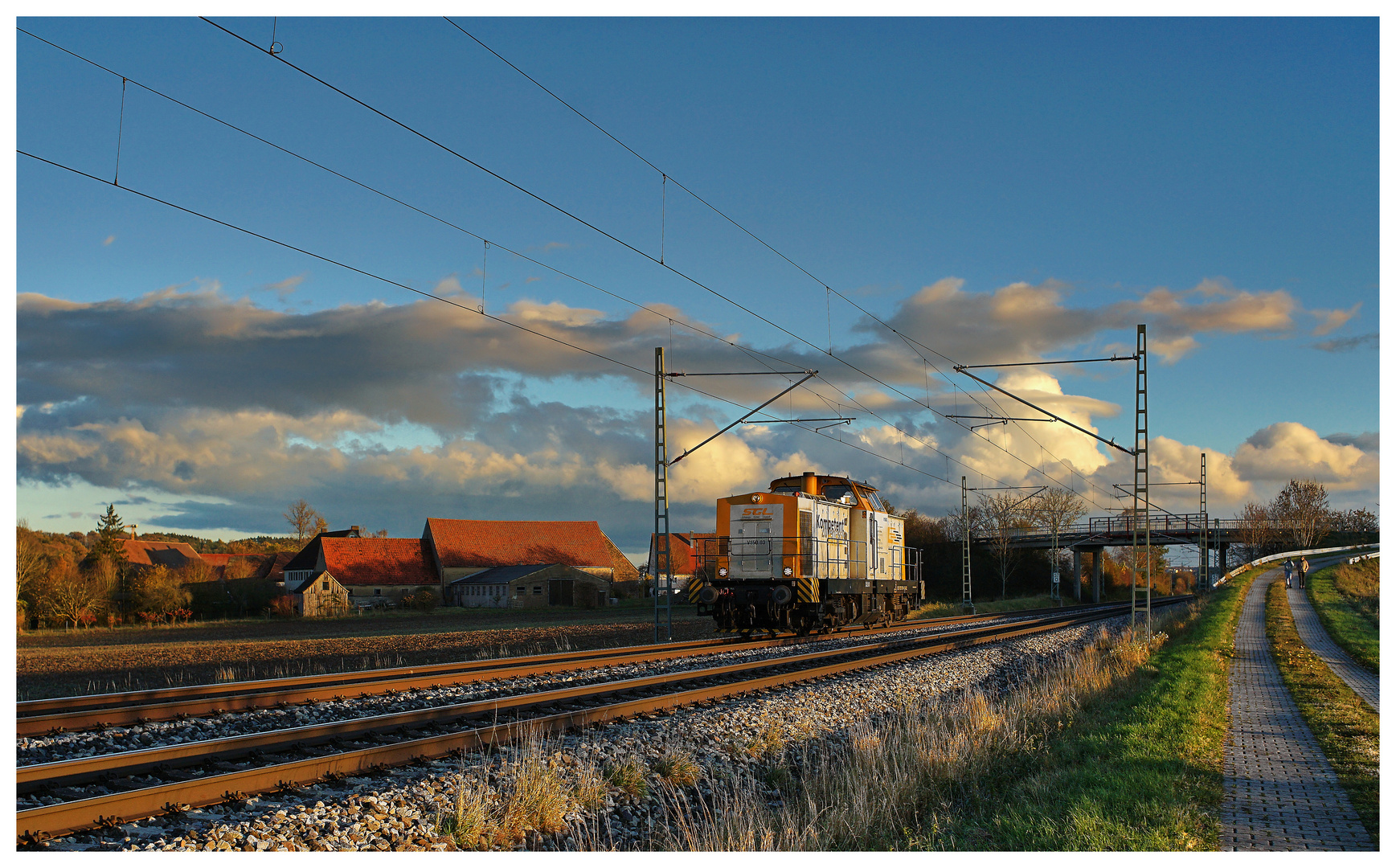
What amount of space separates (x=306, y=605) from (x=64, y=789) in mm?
58514

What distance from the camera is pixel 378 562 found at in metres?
70.5

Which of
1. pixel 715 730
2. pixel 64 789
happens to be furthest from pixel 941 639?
pixel 64 789

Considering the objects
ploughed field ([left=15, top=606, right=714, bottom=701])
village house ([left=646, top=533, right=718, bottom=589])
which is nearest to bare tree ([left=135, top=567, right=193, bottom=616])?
ploughed field ([left=15, top=606, right=714, bottom=701])

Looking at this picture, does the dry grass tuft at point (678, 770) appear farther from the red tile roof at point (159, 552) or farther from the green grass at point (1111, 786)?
the red tile roof at point (159, 552)

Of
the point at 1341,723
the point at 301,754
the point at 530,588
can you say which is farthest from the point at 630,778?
the point at 530,588

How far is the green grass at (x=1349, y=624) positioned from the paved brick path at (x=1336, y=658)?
197 millimetres

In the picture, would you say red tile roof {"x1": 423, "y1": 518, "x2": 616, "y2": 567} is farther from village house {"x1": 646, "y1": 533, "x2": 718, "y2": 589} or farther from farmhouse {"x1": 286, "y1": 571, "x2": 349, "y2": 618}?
farmhouse {"x1": 286, "y1": 571, "x2": 349, "y2": 618}

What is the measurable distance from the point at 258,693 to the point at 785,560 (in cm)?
1541

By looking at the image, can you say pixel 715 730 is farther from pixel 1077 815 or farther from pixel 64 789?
pixel 64 789

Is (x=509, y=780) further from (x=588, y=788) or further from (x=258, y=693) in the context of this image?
(x=258, y=693)

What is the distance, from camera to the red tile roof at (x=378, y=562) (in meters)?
68.0

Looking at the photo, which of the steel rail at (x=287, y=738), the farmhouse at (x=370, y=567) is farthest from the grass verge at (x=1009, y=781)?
the farmhouse at (x=370, y=567)

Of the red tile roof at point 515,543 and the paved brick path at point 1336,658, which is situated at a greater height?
the paved brick path at point 1336,658

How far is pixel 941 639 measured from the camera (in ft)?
81.4
